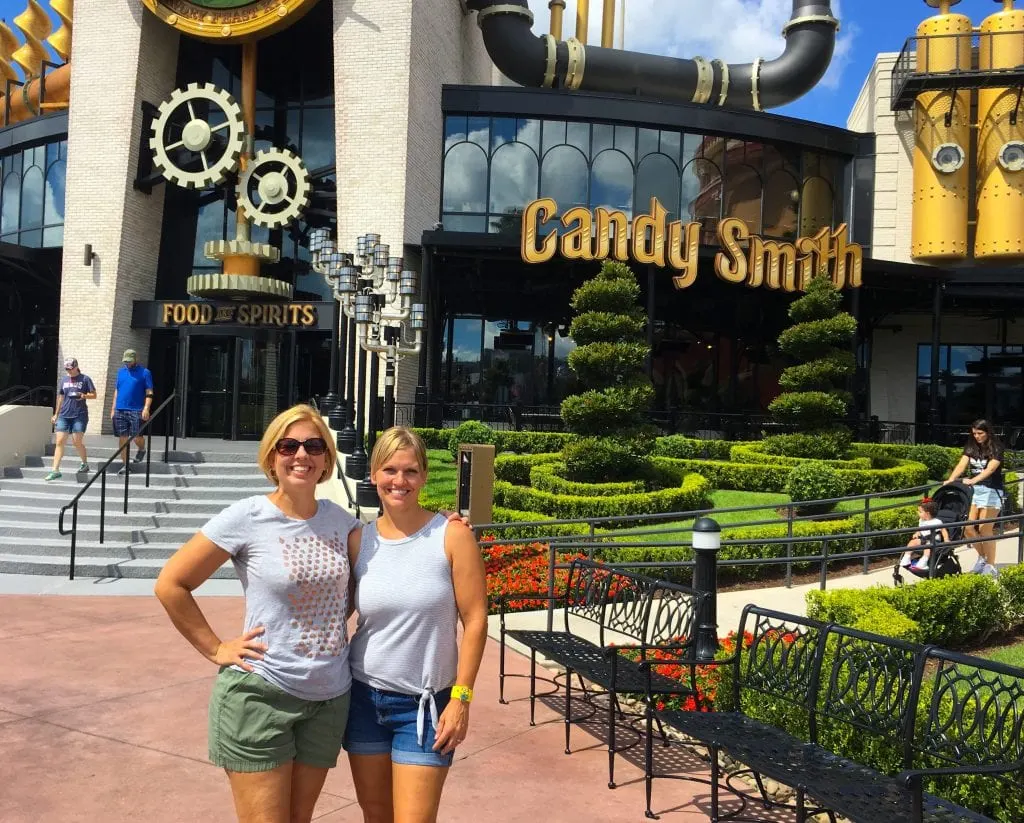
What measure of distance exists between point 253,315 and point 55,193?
9146 mm

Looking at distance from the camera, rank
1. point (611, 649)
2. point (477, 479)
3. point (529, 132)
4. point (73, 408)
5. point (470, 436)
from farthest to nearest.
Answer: point (529, 132) < point (470, 436) < point (73, 408) < point (477, 479) < point (611, 649)

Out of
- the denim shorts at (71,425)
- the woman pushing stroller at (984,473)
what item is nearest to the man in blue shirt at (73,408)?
the denim shorts at (71,425)

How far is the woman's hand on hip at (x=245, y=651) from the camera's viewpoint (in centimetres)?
265

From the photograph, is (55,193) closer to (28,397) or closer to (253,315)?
(28,397)

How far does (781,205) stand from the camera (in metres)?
25.7

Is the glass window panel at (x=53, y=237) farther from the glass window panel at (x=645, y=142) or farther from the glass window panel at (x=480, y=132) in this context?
the glass window panel at (x=645, y=142)

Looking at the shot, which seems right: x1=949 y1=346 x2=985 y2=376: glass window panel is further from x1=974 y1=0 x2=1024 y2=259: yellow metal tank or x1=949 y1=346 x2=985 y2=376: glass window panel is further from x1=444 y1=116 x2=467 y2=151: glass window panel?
x1=444 y1=116 x2=467 y2=151: glass window panel

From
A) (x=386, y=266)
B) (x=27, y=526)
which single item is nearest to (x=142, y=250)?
(x=386, y=266)

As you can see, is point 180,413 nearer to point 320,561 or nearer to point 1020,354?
point 320,561

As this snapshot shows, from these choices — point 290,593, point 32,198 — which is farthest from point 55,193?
point 290,593

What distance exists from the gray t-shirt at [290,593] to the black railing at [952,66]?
27.0 metres

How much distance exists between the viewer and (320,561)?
273cm

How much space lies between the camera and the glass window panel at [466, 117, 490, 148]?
2381 cm

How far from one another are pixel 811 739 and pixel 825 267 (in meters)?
19.8
